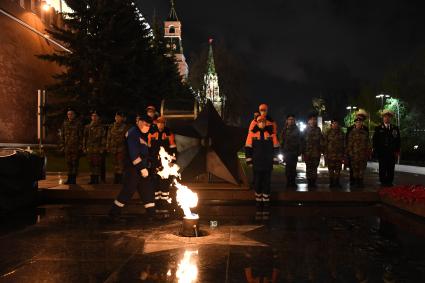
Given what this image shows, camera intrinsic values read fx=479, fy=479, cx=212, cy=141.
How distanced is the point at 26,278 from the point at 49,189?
263 inches

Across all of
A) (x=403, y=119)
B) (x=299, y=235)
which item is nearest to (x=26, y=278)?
(x=299, y=235)

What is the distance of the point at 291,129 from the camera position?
40.2 ft

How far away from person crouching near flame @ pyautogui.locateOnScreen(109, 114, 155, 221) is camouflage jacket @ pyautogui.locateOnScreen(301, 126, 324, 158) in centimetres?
482

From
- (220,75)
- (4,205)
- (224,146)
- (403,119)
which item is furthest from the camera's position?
(220,75)

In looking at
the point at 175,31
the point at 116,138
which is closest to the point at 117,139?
the point at 116,138

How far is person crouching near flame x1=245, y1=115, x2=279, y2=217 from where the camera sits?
10016 mm

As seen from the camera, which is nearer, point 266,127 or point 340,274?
point 340,274

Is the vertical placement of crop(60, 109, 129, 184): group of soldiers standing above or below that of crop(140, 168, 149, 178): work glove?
above

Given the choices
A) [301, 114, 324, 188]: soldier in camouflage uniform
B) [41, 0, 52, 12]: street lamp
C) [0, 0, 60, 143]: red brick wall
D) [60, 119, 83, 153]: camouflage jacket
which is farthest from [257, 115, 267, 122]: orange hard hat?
[41, 0, 52, 12]: street lamp

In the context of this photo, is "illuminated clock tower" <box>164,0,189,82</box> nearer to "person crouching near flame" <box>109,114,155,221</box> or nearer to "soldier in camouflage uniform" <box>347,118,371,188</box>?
"soldier in camouflage uniform" <box>347,118,371,188</box>

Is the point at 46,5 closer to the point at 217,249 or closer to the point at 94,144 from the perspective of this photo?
the point at 94,144

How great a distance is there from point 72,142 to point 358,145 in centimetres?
744

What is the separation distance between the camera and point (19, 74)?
34344 millimetres

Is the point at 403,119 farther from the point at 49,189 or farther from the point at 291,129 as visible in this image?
the point at 49,189
